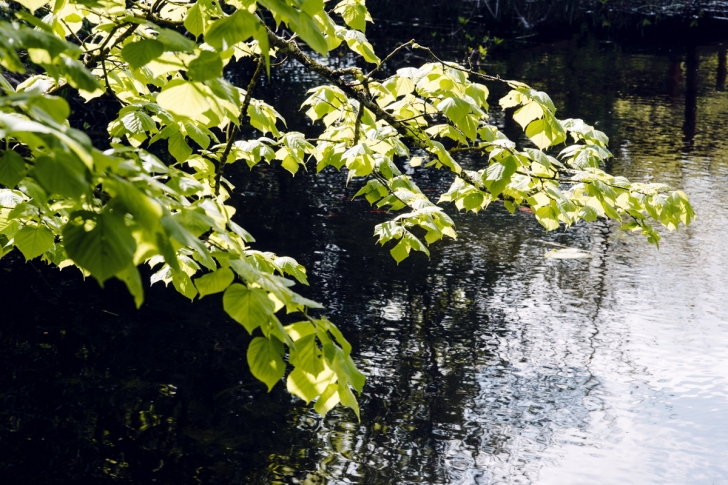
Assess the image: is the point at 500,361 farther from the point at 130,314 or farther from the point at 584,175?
the point at 130,314

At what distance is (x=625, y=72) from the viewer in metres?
20.0

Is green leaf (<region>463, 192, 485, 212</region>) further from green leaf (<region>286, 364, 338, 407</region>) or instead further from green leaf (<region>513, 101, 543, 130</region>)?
green leaf (<region>286, 364, 338, 407</region>)

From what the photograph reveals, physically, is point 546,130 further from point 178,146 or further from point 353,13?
point 178,146

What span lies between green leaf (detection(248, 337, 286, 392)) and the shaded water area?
2.84 m

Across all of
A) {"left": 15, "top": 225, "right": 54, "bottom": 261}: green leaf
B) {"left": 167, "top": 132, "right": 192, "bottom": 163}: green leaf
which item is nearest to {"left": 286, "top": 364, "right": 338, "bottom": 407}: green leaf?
{"left": 15, "top": 225, "right": 54, "bottom": 261}: green leaf

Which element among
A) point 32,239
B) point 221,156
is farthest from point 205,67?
point 32,239

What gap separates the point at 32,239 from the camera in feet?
10.3

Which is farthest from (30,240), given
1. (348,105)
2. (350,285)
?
(350,285)

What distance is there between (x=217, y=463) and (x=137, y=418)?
80cm

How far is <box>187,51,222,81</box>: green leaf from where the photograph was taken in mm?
1854

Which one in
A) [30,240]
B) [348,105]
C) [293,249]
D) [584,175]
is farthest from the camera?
[293,249]

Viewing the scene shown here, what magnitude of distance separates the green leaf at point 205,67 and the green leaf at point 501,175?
166 centimetres

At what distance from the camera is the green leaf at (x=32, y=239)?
10.2 ft

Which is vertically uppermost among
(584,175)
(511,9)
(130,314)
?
(584,175)
